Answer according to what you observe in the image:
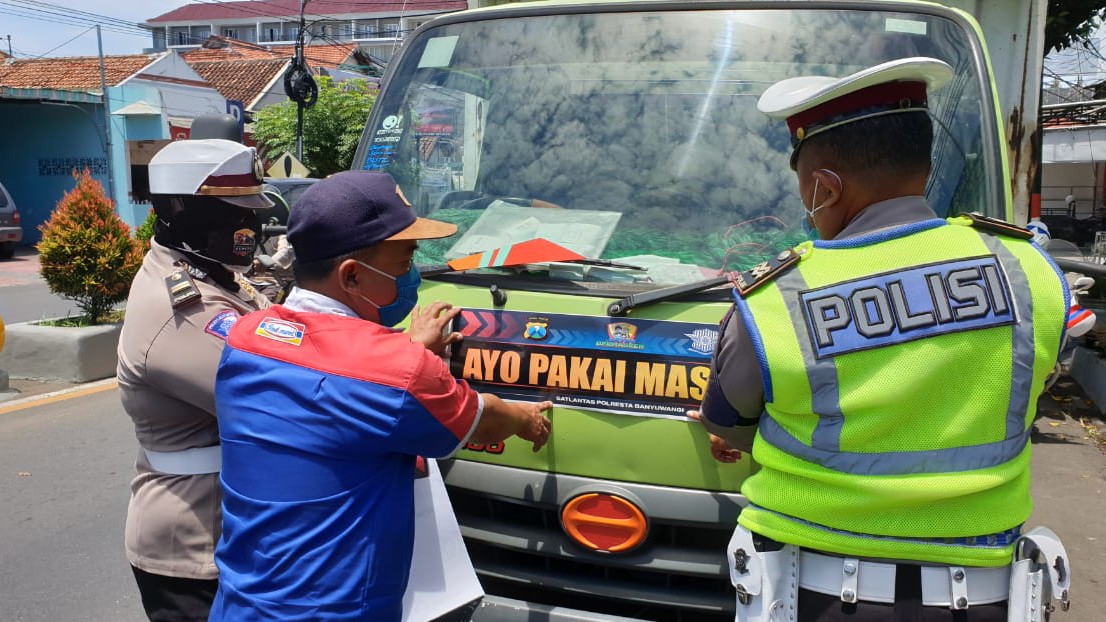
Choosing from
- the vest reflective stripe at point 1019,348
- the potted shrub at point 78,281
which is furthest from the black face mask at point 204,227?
the potted shrub at point 78,281

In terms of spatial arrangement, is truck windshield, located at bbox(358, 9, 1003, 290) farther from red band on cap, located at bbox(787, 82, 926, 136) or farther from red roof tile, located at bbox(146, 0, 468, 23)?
red roof tile, located at bbox(146, 0, 468, 23)

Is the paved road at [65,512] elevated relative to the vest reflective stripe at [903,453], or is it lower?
lower

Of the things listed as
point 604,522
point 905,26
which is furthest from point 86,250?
point 905,26

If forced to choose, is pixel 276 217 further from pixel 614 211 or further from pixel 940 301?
pixel 940 301

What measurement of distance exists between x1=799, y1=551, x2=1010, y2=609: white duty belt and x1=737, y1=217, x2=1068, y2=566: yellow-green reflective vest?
3 centimetres

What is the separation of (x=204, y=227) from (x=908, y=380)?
1.81 m

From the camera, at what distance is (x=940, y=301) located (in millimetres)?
1651

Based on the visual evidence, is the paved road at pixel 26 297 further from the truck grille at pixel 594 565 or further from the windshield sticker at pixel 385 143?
the truck grille at pixel 594 565

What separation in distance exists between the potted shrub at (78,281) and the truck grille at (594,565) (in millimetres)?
6628

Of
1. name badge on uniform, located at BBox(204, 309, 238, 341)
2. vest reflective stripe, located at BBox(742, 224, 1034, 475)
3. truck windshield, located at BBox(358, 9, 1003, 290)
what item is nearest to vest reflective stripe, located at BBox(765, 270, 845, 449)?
vest reflective stripe, located at BBox(742, 224, 1034, 475)

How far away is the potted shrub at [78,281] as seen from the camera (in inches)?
314

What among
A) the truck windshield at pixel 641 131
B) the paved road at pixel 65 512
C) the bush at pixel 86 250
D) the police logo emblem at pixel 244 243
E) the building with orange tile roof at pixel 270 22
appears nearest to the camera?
the police logo emblem at pixel 244 243

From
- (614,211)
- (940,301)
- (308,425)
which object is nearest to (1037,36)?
(614,211)

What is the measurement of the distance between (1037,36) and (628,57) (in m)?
1.77
